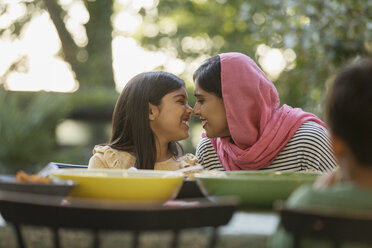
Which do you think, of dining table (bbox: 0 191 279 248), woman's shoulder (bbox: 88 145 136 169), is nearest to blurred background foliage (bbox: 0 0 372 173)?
woman's shoulder (bbox: 88 145 136 169)

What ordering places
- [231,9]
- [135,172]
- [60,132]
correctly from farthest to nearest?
[231,9]
[60,132]
[135,172]

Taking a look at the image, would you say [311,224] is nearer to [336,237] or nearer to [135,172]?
[336,237]

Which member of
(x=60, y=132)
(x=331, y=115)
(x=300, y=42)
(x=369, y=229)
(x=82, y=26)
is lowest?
(x=60, y=132)

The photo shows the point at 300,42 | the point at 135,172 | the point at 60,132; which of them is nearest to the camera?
the point at 135,172

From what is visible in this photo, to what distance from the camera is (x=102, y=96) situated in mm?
7777

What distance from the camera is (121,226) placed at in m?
1.03

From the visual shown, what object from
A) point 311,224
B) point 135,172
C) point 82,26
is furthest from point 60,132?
point 311,224

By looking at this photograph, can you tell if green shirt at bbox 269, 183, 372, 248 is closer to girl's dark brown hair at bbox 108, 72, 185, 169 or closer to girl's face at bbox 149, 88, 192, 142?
girl's dark brown hair at bbox 108, 72, 185, 169

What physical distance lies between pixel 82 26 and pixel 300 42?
22.2 ft

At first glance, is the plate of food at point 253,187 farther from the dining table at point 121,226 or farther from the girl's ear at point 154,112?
the girl's ear at point 154,112

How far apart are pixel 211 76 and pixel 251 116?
0.29 metres

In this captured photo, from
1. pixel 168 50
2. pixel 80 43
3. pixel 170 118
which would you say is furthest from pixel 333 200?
pixel 168 50

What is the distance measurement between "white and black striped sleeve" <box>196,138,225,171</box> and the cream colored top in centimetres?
18

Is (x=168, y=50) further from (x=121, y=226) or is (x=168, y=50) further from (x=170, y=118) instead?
(x=121, y=226)
